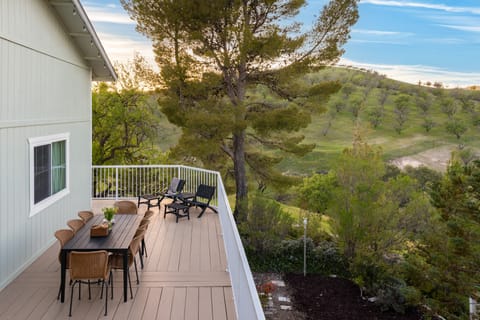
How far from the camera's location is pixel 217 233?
8.30 m

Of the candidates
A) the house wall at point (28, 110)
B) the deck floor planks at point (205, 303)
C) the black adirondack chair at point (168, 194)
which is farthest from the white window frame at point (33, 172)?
the deck floor planks at point (205, 303)

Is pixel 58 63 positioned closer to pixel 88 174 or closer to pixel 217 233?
pixel 88 174

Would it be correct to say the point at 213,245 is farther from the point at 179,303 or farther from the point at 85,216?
the point at 179,303

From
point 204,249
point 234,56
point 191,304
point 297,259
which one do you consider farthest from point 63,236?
point 297,259

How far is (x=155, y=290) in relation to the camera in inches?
216

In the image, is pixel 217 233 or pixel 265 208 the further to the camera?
pixel 265 208

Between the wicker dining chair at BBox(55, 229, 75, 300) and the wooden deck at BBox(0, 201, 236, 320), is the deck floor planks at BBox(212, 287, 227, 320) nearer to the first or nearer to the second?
the wooden deck at BBox(0, 201, 236, 320)

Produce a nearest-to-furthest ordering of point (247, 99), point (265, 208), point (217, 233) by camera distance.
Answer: point (217, 233)
point (265, 208)
point (247, 99)

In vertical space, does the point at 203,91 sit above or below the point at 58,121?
above

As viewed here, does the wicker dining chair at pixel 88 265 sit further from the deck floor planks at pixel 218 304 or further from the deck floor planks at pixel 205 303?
the deck floor planks at pixel 218 304

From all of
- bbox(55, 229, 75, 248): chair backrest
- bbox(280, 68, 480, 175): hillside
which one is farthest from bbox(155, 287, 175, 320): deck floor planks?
bbox(280, 68, 480, 175): hillside

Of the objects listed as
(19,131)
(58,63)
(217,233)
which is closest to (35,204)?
(19,131)

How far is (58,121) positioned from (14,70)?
1.81 meters

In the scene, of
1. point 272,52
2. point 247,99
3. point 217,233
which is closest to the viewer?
point 217,233
